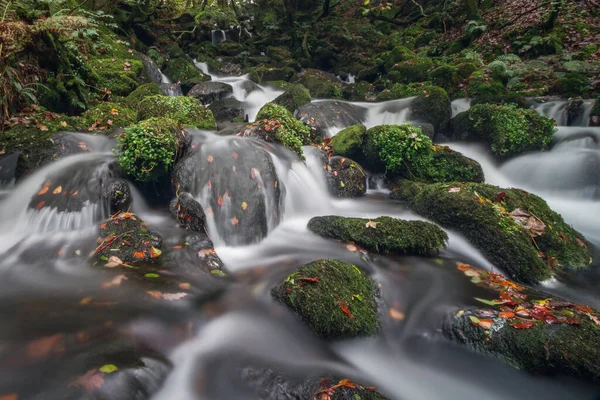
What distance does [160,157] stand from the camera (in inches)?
197

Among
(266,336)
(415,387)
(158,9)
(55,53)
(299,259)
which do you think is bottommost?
(415,387)

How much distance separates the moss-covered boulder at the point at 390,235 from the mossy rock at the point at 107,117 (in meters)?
5.20

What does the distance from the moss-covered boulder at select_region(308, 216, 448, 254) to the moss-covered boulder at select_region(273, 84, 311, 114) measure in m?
6.63

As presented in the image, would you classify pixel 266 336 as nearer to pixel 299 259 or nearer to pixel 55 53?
pixel 299 259

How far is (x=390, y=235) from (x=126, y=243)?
3.41 meters

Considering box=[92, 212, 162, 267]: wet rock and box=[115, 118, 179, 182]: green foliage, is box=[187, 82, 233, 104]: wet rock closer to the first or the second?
box=[115, 118, 179, 182]: green foliage

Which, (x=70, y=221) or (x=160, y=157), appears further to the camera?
(x=160, y=157)

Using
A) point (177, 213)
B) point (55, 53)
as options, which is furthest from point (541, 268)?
point (55, 53)

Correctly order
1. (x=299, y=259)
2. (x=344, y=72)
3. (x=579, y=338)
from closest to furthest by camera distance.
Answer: (x=579, y=338) < (x=299, y=259) < (x=344, y=72)

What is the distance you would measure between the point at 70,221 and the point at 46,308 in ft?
6.51

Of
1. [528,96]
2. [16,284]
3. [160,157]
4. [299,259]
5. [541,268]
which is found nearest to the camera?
[16,284]

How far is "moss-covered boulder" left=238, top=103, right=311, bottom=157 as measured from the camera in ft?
22.0

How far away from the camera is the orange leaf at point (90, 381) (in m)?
1.94

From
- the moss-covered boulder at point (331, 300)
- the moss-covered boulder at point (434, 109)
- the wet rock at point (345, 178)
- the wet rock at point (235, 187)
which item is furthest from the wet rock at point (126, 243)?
the moss-covered boulder at point (434, 109)
